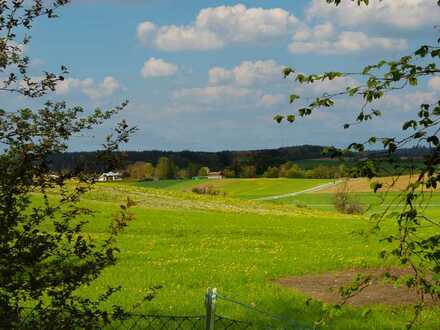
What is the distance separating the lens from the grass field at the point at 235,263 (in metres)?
11.9

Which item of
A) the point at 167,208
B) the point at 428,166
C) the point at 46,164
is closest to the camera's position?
the point at 428,166

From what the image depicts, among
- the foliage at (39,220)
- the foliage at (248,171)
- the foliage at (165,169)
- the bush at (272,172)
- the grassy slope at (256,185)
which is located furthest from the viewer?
the foliage at (248,171)

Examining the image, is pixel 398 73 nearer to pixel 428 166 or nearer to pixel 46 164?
pixel 428 166

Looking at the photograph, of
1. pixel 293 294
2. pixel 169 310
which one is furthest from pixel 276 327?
pixel 293 294

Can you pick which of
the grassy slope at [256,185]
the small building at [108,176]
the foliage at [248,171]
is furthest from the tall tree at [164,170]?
the small building at [108,176]

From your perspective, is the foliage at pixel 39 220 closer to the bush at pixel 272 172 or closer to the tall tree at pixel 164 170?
the tall tree at pixel 164 170

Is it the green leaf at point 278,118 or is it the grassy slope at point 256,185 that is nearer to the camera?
the green leaf at point 278,118

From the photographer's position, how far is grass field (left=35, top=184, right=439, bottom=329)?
11914 mm

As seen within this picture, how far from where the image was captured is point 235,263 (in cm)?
1866

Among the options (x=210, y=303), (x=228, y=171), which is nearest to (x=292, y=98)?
(x=210, y=303)

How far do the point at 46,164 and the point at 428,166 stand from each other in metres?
3.06

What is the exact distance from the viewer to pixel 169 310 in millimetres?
11867

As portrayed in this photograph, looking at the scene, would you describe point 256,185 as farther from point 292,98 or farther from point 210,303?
point 292,98

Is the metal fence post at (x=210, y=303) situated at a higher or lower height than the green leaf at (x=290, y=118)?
lower
